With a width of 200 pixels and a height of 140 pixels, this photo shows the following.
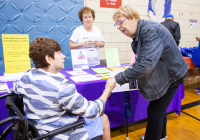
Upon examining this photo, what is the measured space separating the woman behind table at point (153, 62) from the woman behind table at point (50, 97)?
0.45 meters

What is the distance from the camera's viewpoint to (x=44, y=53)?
934 millimetres

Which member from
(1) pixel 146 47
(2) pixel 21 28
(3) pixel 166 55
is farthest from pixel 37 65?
(2) pixel 21 28

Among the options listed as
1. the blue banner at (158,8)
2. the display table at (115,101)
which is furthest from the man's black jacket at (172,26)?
the display table at (115,101)

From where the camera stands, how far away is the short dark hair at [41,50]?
92 centimetres

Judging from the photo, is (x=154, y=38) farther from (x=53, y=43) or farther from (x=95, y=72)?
(x=95, y=72)

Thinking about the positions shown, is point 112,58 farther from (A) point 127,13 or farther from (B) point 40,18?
(B) point 40,18

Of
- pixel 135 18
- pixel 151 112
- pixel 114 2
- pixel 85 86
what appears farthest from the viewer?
pixel 114 2

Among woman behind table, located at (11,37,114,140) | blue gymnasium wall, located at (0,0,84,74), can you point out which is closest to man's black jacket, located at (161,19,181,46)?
blue gymnasium wall, located at (0,0,84,74)

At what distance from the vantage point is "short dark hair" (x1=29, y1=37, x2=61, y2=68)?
3.03ft

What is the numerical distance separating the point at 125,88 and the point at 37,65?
0.97 m

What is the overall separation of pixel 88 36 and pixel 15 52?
108cm

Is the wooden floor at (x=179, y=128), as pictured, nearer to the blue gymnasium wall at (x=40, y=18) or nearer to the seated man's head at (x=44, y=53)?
the seated man's head at (x=44, y=53)

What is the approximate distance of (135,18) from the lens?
1199 millimetres

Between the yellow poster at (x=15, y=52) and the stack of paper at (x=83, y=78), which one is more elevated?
the yellow poster at (x=15, y=52)
